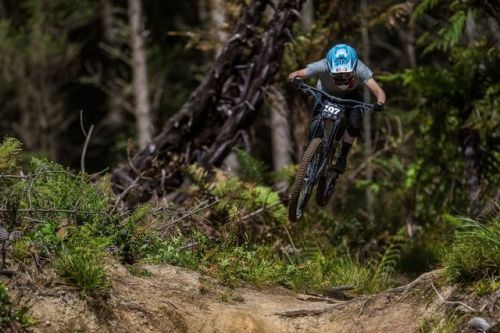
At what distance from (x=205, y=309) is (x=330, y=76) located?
9.20 ft

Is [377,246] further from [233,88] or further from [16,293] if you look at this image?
[16,293]

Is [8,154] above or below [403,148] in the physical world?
above

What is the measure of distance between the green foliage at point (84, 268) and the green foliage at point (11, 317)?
546 mm

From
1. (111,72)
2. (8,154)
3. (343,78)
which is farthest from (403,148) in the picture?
(111,72)

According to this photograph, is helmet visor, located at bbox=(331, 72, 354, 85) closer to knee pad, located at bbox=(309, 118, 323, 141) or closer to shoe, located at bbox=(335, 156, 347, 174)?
knee pad, located at bbox=(309, 118, 323, 141)

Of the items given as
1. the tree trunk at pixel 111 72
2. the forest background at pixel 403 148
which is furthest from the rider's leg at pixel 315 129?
the tree trunk at pixel 111 72

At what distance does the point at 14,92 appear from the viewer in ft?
87.4

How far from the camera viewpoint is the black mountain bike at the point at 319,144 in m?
8.27

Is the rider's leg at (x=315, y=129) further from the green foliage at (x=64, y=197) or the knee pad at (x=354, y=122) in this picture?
the green foliage at (x=64, y=197)

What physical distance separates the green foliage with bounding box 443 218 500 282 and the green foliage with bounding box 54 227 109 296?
251cm

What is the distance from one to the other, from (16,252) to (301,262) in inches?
140

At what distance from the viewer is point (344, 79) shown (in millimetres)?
8203

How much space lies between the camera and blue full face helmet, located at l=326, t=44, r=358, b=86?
8.00 meters

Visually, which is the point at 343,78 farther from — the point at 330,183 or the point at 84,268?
the point at 84,268
